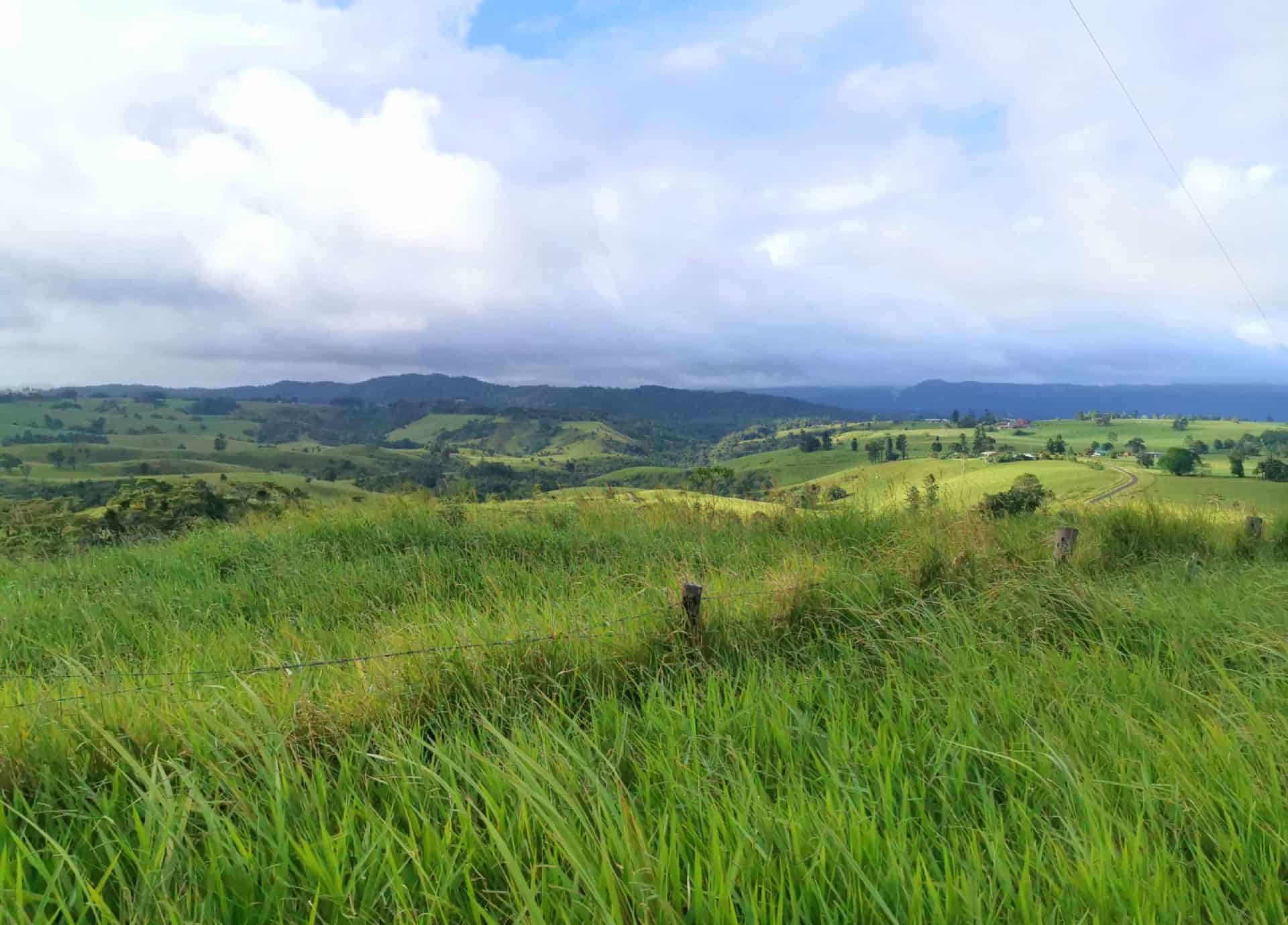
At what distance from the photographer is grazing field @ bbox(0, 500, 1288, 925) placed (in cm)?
192

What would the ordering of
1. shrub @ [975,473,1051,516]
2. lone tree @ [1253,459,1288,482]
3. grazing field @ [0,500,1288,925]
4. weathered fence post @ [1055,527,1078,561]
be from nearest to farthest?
grazing field @ [0,500,1288,925], weathered fence post @ [1055,527,1078,561], shrub @ [975,473,1051,516], lone tree @ [1253,459,1288,482]

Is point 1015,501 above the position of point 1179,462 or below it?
above

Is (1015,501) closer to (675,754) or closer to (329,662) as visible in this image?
(675,754)

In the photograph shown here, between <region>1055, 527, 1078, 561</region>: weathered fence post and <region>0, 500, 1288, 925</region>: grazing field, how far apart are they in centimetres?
55

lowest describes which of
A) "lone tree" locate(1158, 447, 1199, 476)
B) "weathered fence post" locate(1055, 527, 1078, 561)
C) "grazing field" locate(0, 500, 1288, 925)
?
"lone tree" locate(1158, 447, 1199, 476)

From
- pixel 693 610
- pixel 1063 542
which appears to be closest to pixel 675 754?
pixel 693 610

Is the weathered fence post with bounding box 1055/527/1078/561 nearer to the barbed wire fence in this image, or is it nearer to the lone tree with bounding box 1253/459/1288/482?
the barbed wire fence

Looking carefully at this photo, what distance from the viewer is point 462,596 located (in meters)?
5.96

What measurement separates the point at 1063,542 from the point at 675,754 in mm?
5258

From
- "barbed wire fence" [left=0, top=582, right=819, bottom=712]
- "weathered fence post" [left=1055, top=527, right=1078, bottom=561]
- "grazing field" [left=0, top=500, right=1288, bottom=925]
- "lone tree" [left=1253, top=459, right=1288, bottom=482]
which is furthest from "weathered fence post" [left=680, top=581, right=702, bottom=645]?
"lone tree" [left=1253, top=459, right=1288, bottom=482]

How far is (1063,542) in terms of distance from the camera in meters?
6.10

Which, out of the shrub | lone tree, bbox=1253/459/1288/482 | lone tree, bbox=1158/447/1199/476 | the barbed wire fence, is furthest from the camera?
lone tree, bbox=1158/447/1199/476

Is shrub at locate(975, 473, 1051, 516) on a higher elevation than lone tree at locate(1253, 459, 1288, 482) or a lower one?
higher

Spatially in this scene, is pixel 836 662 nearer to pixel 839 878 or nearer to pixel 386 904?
pixel 839 878
